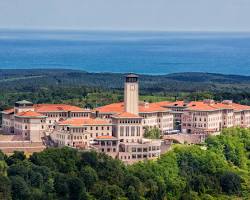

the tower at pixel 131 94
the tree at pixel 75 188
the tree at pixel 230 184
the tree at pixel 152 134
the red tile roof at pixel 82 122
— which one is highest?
the tower at pixel 131 94

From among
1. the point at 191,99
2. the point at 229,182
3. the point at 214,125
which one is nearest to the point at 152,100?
the point at 191,99

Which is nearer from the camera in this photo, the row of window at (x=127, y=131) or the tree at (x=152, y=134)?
the row of window at (x=127, y=131)

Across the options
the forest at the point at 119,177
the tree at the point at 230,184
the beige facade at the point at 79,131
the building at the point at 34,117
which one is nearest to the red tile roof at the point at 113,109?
the building at the point at 34,117

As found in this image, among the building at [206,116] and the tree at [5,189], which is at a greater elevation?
the building at [206,116]

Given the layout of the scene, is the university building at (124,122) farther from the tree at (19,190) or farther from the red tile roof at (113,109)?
the tree at (19,190)

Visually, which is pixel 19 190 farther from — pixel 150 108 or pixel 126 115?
pixel 150 108

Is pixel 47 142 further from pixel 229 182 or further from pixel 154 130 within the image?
pixel 229 182
